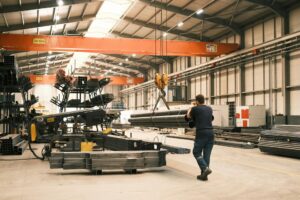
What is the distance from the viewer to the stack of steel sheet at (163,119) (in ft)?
23.2

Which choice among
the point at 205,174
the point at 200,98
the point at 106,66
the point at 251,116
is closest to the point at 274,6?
the point at 251,116

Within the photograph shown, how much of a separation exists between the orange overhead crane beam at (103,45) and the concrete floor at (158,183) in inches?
293

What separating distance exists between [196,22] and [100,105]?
8177 mm

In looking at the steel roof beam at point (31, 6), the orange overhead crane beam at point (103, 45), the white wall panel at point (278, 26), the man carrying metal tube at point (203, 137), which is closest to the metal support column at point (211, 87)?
the orange overhead crane beam at point (103, 45)

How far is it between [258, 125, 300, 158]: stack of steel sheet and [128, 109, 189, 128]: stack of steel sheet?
317 cm

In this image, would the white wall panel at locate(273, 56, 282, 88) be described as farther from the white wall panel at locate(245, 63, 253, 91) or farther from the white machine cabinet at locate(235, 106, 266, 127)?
the white wall panel at locate(245, 63, 253, 91)

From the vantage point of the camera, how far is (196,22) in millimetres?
17250

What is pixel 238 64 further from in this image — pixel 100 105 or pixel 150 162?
pixel 150 162

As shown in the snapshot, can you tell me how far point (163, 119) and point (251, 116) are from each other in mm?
7686

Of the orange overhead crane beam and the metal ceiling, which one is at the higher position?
the metal ceiling

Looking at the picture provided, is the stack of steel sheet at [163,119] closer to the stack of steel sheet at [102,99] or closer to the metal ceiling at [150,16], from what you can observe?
the stack of steel sheet at [102,99]

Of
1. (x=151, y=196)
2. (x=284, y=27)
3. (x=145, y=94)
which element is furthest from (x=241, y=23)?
(x=145, y=94)

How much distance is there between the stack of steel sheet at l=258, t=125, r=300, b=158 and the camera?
8234 mm

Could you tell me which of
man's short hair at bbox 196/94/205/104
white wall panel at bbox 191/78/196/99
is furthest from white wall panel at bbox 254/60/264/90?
man's short hair at bbox 196/94/205/104
